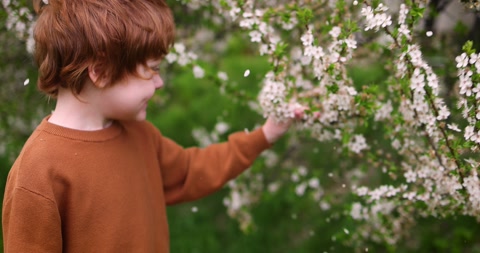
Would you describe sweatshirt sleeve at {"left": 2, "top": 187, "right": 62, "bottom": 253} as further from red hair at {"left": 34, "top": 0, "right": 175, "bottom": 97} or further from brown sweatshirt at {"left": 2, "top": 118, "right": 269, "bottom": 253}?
red hair at {"left": 34, "top": 0, "right": 175, "bottom": 97}

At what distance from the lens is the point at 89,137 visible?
173cm

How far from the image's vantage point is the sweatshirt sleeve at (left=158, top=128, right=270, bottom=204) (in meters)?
2.15

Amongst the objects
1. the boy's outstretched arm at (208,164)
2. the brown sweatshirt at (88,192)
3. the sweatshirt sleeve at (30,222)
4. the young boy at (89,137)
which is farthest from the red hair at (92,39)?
the boy's outstretched arm at (208,164)

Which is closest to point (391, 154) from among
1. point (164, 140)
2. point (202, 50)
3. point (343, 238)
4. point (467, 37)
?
A: point (343, 238)

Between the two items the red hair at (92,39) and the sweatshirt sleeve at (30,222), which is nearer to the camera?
the sweatshirt sleeve at (30,222)

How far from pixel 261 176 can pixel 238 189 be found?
8.2 inches

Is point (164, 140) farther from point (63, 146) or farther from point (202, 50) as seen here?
point (202, 50)

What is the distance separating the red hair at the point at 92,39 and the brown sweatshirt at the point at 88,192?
0.18m

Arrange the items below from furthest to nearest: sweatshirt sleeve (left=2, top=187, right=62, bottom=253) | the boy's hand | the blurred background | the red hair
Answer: the blurred background < the boy's hand < the red hair < sweatshirt sleeve (left=2, top=187, right=62, bottom=253)

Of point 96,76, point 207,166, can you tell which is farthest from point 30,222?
point 207,166

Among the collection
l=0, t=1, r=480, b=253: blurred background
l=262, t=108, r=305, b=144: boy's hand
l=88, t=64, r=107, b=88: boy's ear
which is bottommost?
l=0, t=1, r=480, b=253: blurred background

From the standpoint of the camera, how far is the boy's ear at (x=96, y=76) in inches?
65.8

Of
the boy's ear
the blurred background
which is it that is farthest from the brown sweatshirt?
the blurred background

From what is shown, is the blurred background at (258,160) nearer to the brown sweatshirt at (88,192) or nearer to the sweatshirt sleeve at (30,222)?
the brown sweatshirt at (88,192)
